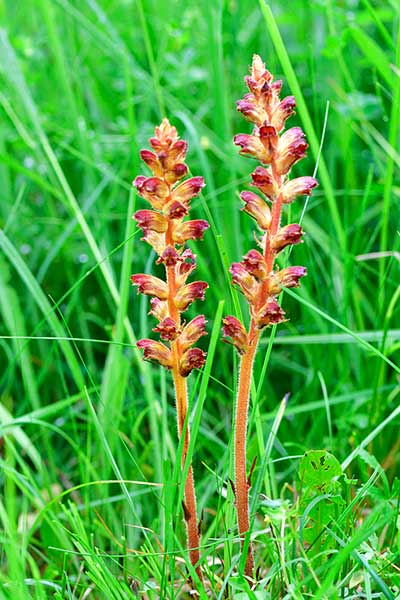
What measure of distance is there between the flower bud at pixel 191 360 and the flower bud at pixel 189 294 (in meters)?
0.10

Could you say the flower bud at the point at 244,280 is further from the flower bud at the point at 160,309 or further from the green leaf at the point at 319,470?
the green leaf at the point at 319,470

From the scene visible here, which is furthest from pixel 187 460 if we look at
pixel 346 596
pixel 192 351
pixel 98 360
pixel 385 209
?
pixel 98 360

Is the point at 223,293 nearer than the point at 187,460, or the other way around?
the point at 187,460

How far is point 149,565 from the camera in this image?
2.03m

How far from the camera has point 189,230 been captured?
68.1 inches

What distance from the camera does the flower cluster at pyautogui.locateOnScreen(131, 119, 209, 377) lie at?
1.68 meters

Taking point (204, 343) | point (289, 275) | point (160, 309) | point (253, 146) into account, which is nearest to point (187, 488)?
point (160, 309)

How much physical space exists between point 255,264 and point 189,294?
174mm

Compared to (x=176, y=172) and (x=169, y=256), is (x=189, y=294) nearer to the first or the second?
(x=169, y=256)

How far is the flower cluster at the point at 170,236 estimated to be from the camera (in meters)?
1.68

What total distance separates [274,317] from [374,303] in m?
1.73

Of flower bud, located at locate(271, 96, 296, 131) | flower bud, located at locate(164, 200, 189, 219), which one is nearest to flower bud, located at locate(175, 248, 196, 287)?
flower bud, located at locate(164, 200, 189, 219)

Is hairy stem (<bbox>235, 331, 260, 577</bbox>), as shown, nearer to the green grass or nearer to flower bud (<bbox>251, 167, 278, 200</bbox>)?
the green grass

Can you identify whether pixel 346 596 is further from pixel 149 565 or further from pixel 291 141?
pixel 291 141
